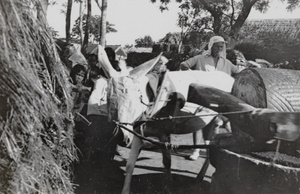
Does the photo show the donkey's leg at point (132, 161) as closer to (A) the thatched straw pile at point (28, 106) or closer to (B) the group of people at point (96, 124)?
(B) the group of people at point (96, 124)

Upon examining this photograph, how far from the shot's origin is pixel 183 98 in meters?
4.39

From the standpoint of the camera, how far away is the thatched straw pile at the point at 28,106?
1985 millimetres

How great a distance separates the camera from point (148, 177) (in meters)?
5.65

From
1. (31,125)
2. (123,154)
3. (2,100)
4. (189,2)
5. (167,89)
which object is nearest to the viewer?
(2,100)

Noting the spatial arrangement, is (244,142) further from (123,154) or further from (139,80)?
(123,154)

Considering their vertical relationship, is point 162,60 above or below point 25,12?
Result: below

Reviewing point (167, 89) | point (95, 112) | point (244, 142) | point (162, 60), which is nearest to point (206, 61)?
point (162, 60)

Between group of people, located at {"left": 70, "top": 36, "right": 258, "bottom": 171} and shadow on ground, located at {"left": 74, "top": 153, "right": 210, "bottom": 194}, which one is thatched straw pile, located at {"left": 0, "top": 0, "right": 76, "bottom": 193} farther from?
group of people, located at {"left": 70, "top": 36, "right": 258, "bottom": 171}

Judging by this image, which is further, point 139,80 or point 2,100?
point 139,80

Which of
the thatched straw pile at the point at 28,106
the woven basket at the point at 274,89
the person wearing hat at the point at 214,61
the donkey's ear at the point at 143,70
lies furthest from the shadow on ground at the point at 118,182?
the thatched straw pile at the point at 28,106

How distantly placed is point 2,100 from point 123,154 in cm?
523

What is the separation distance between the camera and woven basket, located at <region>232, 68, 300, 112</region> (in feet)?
10.1

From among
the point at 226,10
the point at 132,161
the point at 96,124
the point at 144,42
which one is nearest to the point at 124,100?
the point at 132,161

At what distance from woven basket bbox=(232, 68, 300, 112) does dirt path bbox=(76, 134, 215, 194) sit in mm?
2360
